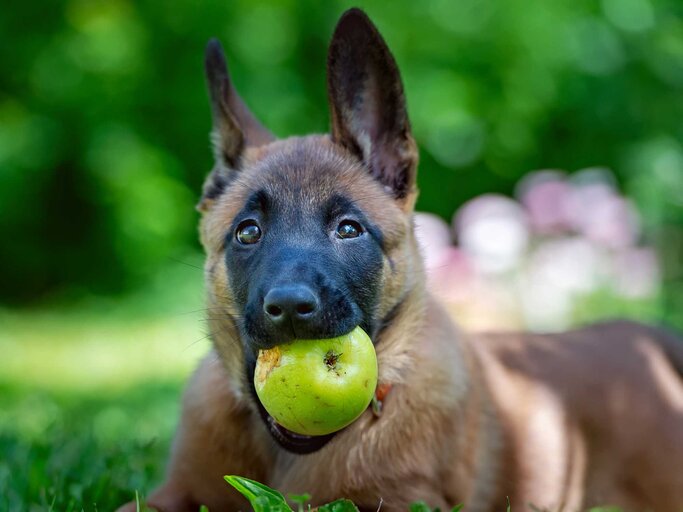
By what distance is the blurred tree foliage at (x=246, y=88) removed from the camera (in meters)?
11.1

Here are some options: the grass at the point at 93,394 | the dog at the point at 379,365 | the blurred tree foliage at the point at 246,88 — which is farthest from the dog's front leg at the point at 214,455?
the blurred tree foliage at the point at 246,88

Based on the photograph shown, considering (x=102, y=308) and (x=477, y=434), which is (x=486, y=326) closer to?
(x=477, y=434)

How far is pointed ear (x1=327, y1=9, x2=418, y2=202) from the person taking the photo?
3687mm

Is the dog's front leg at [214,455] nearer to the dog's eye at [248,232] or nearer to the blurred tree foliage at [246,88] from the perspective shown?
the dog's eye at [248,232]

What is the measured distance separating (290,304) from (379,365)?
0.70 meters

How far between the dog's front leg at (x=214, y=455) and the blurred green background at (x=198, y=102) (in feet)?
→ 22.2

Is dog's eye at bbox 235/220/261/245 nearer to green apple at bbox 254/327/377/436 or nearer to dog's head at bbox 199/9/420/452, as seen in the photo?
dog's head at bbox 199/9/420/452

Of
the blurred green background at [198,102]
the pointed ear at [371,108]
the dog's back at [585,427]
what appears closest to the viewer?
the pointed ear at [371,108]

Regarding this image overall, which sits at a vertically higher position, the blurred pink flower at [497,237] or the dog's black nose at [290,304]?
the dog's black nose at [290,304]

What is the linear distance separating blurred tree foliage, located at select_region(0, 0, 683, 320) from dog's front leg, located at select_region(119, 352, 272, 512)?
7.44 meters

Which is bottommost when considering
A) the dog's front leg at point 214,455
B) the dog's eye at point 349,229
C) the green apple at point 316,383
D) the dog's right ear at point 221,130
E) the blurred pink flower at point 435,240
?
the blurred pink flower at point 435,240

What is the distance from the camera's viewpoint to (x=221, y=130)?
13.1 ft

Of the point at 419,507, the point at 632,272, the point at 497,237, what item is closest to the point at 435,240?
the point at 497,237

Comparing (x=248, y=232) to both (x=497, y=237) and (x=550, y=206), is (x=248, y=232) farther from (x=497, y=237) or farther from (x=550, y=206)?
(x=550, y=206)
